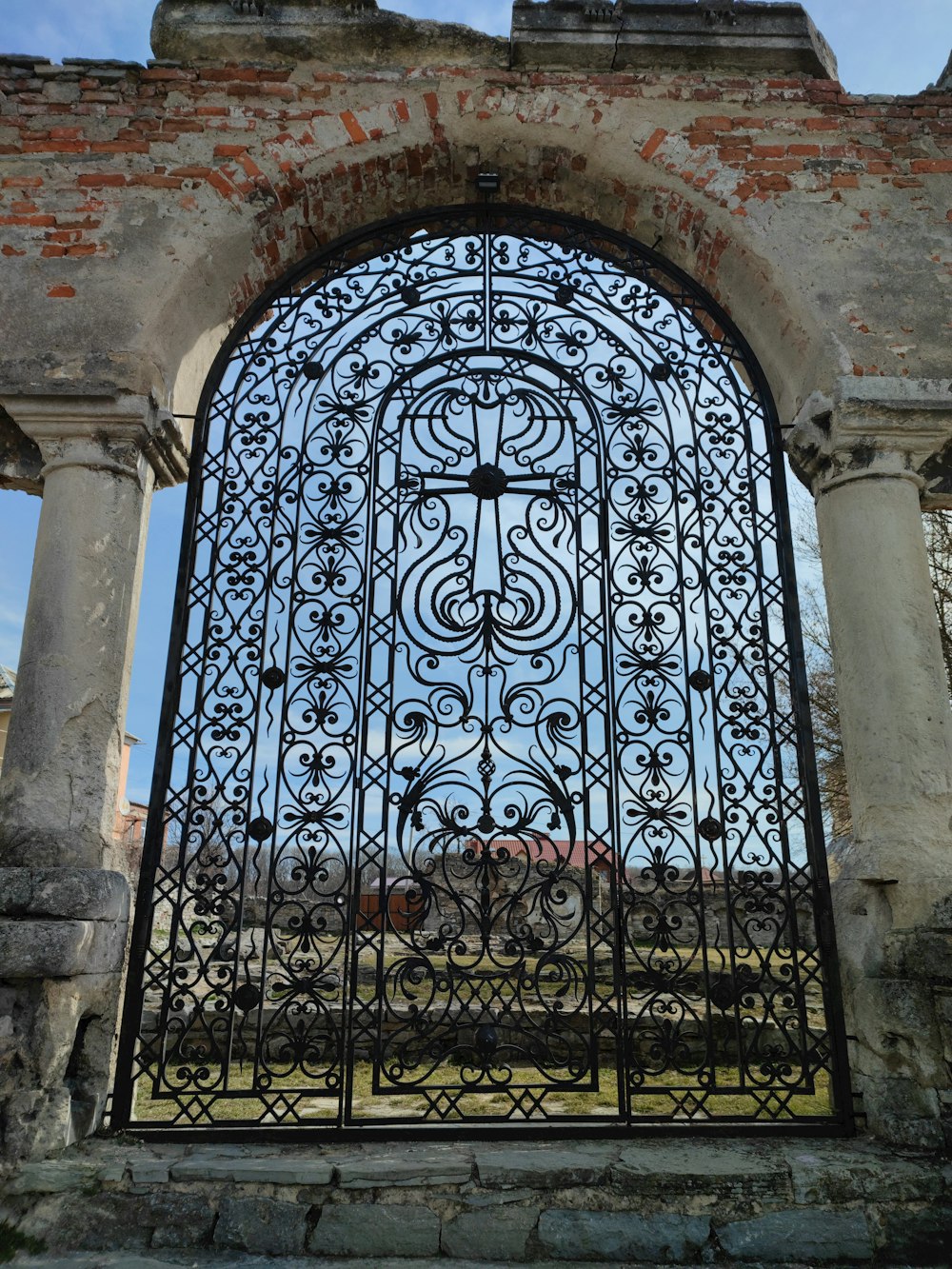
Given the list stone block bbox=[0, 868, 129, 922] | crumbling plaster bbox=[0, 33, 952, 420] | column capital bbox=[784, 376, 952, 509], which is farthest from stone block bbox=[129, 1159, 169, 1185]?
column capital bbox=[784, 376, 952, 509]

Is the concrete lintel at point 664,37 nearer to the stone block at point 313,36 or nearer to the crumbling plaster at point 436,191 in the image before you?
the crumbling plaster at point 436,191

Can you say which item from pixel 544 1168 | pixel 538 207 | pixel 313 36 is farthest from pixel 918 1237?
pixel 313 36

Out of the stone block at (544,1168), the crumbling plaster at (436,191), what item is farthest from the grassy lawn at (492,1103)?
the crumbling plaster at (436,191)

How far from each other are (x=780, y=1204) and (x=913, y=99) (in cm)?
537

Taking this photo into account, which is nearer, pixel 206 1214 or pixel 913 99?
pixel 206 1214

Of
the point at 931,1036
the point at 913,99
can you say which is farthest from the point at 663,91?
the point at 931,1036

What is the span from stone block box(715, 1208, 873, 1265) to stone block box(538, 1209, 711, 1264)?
109mm

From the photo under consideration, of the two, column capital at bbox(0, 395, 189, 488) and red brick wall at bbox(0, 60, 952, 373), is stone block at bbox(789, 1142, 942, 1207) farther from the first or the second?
red brick wall at bbox(0, 60, 952, 373)

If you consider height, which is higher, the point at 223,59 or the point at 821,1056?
the point at 223,59

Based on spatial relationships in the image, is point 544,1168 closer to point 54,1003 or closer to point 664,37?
point 54,1003

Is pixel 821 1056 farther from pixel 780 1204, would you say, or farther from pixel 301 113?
pixel 301 113

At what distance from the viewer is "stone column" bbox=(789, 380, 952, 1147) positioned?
3.57m

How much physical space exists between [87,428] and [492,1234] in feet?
12.1

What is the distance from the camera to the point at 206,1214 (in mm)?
3193
